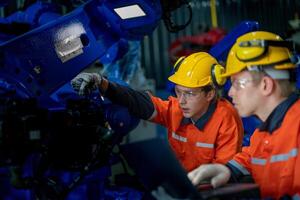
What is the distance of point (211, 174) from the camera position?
1918 mm

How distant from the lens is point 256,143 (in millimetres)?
2125

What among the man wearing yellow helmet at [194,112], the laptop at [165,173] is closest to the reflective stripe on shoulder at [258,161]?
the laptop at [165,173]

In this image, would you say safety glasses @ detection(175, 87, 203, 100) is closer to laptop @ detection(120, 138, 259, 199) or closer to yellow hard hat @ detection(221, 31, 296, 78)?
yellow hard hat @ detection(221, 31, 296, 78)

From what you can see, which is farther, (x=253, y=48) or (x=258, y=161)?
(x=258, y=161)

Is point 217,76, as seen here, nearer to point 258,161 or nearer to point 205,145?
point 205,145

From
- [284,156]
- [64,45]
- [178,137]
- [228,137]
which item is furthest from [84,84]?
[284,156]

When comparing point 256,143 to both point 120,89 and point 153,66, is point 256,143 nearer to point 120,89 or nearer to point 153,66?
point 120,89

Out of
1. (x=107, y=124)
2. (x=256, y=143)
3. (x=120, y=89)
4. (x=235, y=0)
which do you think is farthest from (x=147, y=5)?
(x=235, y=0)

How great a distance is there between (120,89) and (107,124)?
10.3 inches

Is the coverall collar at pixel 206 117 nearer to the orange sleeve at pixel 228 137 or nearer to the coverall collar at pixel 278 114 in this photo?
the orange sleeve at pixel 228 137

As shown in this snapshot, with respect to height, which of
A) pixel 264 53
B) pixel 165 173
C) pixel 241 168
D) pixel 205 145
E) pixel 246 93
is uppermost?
pixel 264 53

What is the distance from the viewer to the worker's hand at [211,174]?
184 centimetres

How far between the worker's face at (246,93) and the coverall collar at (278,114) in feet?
0.26

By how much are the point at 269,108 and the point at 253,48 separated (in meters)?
0.29
